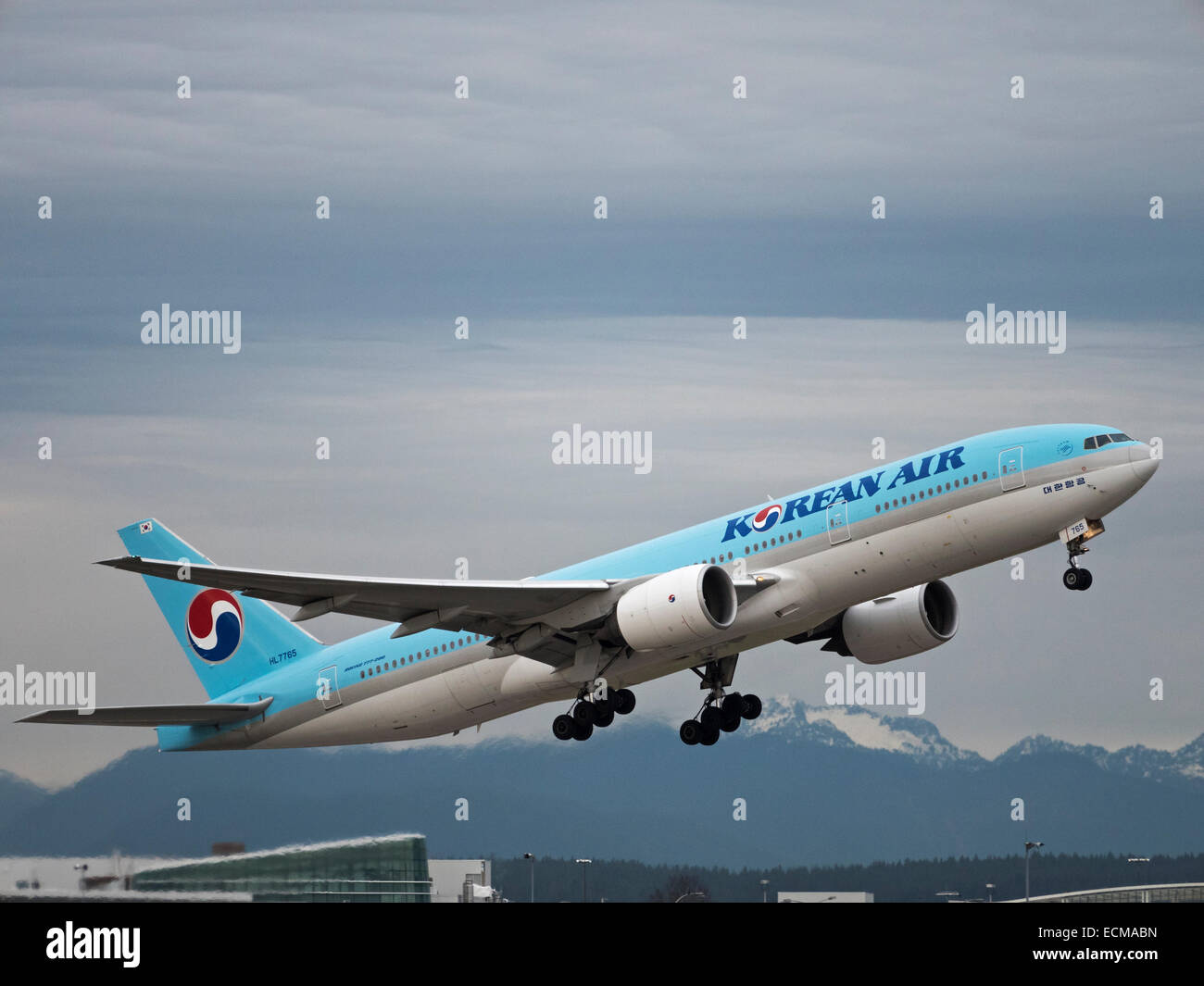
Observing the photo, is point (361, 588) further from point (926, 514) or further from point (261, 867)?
point (926, 514)

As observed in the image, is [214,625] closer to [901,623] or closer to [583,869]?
[901,623]

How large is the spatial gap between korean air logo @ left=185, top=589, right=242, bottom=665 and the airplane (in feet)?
0.20

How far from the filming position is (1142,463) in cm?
3462

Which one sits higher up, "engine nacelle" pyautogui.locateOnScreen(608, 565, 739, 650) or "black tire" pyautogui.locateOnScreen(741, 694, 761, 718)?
"engine nacelle" pyautogui.locateOnScreen(608, 565, 739, 650)

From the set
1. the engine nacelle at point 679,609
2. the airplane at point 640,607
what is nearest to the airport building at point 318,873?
the airplane at point 640,607

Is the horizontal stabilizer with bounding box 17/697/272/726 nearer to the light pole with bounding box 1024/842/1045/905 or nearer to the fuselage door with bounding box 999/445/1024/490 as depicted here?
the fuselage door with bounding box 999/445/1024/490

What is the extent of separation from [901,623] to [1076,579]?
26.0 ft

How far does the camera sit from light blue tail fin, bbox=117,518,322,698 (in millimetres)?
46312

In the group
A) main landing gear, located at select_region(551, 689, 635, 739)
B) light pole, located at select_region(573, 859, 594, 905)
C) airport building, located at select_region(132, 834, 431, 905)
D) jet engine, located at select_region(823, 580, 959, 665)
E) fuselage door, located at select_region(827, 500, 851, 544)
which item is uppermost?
fuselage door, located at select_region(827, 500, 851, 544)

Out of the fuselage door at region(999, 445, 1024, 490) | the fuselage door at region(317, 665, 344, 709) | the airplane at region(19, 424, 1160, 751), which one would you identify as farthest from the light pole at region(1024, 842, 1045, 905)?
the fuselage door at region(999, 445, 1024, 490)

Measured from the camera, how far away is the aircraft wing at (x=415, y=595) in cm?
3553

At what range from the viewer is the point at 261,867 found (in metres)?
38.2

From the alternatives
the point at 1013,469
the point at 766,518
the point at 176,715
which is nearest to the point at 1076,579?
the point at 1013,469
